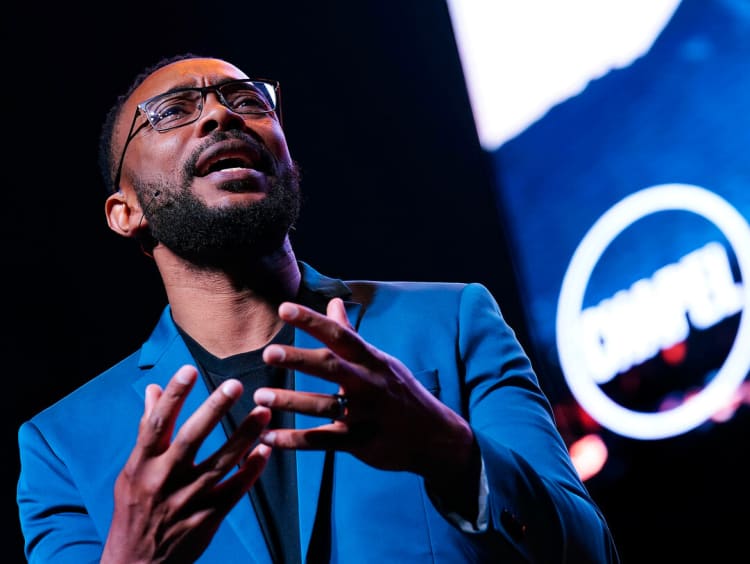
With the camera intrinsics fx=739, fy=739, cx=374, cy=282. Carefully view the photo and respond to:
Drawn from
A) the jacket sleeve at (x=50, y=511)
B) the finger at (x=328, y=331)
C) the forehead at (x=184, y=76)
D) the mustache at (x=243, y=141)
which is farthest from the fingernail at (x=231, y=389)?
the forehead at (x=184, y=76)

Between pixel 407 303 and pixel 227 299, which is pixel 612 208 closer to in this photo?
pixel 407 303

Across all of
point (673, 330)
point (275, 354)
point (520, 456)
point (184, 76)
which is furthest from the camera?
point (673, 330)

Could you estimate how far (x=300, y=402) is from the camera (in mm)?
Result: 952

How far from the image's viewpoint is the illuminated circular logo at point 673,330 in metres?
2.28

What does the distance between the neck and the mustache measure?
203 mm

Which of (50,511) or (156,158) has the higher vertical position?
(156,158)

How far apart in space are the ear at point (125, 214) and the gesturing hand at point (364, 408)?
1066 millimetres

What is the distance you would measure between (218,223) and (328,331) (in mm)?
799

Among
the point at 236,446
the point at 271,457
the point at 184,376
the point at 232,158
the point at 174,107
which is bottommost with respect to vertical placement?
the point at 271,457

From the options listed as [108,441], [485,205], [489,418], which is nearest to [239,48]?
[485,205]

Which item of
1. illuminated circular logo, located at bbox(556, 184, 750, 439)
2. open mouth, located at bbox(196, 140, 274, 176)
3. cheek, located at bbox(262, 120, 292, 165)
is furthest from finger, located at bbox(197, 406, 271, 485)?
illuminated circular logo, located at bbox(556, 184, 750, 439)

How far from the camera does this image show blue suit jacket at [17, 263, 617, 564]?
45.8 inches

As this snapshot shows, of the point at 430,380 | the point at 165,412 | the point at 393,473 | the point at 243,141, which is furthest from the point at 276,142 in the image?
the point at 165,412

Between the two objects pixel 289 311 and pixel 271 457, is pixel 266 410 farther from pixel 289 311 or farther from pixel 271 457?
pixel 271 457
